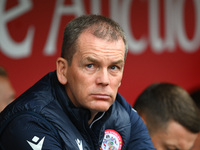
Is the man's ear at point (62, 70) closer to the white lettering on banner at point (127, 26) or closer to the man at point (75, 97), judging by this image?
the man at point (75, 97)

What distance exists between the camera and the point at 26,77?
3012mm

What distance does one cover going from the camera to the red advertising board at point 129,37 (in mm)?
2930

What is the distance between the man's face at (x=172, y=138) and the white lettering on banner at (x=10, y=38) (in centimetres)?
120

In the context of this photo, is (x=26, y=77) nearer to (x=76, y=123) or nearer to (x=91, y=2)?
(x=91, y=2)

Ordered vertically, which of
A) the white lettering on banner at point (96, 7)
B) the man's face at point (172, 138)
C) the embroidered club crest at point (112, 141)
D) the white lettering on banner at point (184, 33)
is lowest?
the man's face at point (172, 138)

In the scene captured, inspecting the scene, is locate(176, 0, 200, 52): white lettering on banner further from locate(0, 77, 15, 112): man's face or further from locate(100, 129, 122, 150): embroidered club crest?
locate(100, 129, 122, 150): embroidered club crest

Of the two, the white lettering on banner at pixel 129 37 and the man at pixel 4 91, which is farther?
the white lettering on banner at pixel 129 37

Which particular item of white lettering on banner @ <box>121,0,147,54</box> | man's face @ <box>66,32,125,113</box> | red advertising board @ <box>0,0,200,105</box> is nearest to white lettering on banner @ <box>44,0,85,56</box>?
red advertising board @ <box>0,0,200,105</box>

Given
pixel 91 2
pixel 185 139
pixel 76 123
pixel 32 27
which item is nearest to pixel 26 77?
pixel 32 27

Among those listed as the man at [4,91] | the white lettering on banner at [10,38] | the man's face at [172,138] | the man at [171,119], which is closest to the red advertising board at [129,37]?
the white lettering on banner at [10,38]

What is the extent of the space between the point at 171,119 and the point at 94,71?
2.85ft

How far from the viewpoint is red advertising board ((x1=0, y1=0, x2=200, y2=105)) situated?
2.93m

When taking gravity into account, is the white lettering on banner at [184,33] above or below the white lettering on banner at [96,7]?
below

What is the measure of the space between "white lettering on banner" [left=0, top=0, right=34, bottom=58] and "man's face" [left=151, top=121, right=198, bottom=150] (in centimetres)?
120
